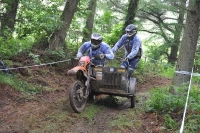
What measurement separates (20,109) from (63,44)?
18.2 ft

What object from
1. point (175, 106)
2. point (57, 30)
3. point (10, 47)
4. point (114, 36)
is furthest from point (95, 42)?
point (114, 36)

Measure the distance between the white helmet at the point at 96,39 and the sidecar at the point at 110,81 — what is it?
2.49 feet

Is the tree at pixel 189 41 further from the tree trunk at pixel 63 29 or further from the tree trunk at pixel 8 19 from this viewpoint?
the tree trunk at pixel 8 19

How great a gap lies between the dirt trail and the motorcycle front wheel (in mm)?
196

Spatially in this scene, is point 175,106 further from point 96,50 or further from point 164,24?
point 164,24

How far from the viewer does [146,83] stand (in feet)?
41.3

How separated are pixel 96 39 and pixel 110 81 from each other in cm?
124

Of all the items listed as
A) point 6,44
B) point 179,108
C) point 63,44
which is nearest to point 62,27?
point 63,44

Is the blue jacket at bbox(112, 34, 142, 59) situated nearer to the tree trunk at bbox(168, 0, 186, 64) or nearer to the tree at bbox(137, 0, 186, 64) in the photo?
the tree trunk at bbox(168, 0, 186, 64)

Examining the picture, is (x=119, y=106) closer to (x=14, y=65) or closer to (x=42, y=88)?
(x=42, y=88)

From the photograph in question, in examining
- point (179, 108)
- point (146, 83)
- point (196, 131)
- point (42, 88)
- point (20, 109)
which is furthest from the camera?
point (146, 83)

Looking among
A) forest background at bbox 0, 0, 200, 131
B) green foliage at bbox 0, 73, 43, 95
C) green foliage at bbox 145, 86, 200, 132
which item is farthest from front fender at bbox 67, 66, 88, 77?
forest background at bbox 0, 0, 200, 131

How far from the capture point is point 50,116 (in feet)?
18.3

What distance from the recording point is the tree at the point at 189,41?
7.62 metres
